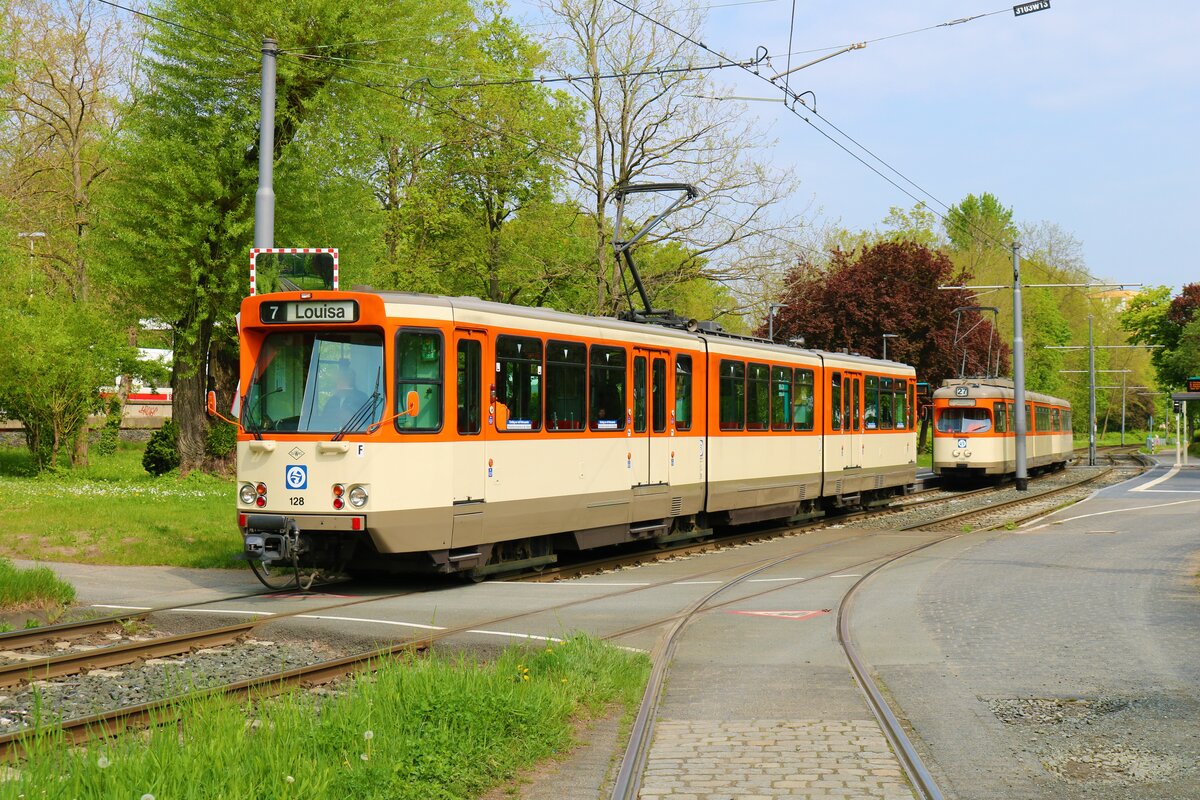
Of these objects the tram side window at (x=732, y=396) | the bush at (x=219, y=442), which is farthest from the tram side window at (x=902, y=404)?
the bush at (x=219, y=442)

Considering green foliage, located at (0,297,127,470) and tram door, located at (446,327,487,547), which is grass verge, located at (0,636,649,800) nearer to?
tram door, located at (446,327,487,547)

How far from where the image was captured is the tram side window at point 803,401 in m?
22.1

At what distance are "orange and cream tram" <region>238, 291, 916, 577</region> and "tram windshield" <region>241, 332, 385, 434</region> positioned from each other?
0.05 feet

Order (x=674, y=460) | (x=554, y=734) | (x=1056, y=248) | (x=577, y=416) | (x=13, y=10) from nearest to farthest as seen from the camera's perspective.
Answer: (x=554, y=734), (x=577, y=416), (x=674, y=460), (x=13, y=10), (x=1056, y=248)

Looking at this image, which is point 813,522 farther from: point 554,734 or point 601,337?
point 554,734

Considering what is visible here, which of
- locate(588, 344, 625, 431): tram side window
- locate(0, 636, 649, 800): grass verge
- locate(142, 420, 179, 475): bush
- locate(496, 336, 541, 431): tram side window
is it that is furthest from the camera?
locate(142, 420, 179, 475): bush

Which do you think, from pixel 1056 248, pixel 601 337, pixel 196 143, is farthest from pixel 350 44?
pixel 1056 248

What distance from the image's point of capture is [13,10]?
37.0 meters

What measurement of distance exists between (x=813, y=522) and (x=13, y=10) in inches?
1103

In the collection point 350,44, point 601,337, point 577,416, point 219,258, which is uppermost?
point 350,44

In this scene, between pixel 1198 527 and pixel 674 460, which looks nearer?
pixel 674 460

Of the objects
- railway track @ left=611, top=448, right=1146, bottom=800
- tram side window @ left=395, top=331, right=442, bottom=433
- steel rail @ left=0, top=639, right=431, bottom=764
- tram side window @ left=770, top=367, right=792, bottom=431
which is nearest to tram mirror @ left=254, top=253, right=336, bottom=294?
tram side window @ left=395, top=331, right=442, bottom=433

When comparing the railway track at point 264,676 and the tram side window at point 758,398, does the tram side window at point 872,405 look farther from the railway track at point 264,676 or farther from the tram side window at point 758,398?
the railway track at point 264,676

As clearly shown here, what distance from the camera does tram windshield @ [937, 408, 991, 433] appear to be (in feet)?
121
